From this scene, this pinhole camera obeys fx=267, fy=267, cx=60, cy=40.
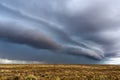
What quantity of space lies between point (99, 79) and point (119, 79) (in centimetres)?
386

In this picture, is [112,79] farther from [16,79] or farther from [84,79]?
[16,79]

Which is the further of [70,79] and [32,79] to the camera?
[70,79]

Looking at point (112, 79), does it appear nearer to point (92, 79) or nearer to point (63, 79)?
point (92, 79)

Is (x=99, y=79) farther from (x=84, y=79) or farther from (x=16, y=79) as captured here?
(x=16, y=79)

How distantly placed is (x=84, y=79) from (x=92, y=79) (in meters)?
1.35

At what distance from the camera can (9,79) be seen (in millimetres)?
39656

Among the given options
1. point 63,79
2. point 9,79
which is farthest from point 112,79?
point 9,79

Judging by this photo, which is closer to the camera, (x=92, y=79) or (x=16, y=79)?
(x=16, y=79)

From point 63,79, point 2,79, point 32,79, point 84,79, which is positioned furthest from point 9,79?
point 84,79

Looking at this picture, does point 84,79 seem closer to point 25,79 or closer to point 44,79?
point 44,79

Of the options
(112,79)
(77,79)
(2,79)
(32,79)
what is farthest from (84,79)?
(2,79)

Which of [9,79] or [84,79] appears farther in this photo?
[84,79]

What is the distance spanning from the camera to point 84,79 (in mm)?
43219

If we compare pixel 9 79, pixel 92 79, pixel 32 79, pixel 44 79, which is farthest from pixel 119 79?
pixel 9 79
